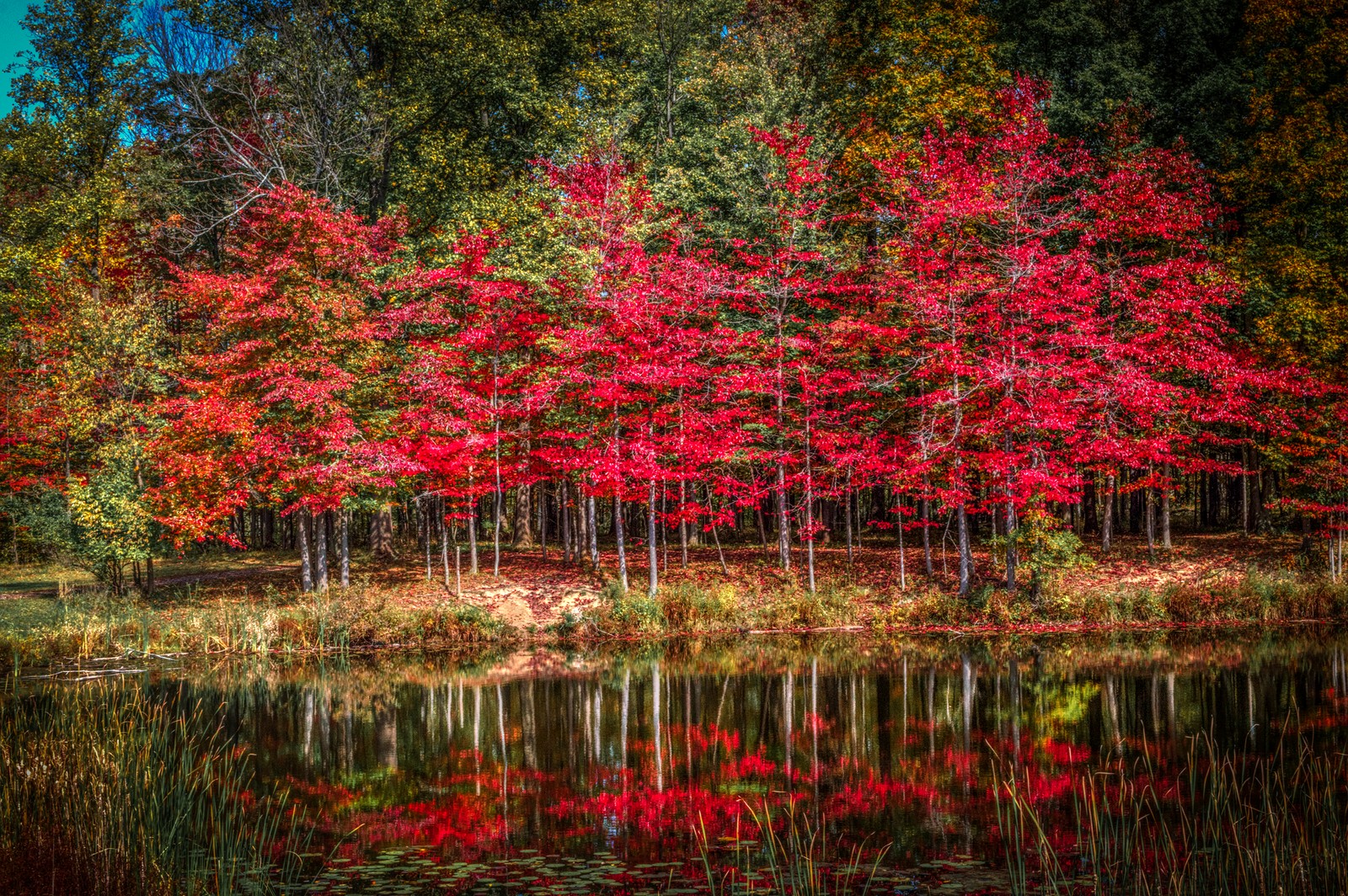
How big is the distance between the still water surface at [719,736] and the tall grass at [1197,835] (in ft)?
1.19

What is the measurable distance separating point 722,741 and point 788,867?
5346mm

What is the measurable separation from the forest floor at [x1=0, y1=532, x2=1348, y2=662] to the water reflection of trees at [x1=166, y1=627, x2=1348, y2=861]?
8.90ft

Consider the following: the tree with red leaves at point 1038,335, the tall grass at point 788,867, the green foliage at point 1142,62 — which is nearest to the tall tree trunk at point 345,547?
the tree with red leaves at point 1038,335

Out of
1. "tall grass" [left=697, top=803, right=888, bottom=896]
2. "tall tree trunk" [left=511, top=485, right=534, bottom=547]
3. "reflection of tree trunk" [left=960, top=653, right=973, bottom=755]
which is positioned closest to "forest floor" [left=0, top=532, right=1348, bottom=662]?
"reflection of tree trunk" [left=960, top=653, right=973, bottom=755]

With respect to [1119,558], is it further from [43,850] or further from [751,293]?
[43,850]

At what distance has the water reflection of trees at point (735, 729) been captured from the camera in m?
11.0

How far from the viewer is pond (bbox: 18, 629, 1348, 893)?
9750 mm

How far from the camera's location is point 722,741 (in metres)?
14.5

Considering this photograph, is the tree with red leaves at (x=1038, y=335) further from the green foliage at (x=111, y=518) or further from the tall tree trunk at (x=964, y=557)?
the green foliage at (x=111, y=518)

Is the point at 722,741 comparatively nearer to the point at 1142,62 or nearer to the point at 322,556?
the point at 322,556

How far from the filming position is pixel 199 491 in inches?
1017

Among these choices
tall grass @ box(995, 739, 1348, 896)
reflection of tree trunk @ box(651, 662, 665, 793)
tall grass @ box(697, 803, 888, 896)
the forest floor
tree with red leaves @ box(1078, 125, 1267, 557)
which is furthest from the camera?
tree with red leaves @ box(1078, 125, 1267, 557)

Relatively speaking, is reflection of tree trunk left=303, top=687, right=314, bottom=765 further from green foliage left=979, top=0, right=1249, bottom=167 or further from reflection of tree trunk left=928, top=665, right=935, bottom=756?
green foliage left=979, top=0, right=1249, bottom=167

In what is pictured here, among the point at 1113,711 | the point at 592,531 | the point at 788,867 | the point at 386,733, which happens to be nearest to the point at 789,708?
the point at 1113,711
